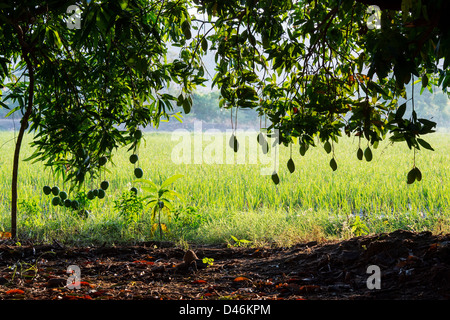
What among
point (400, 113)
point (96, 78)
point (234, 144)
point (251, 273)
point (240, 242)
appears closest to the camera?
point (400, 113)

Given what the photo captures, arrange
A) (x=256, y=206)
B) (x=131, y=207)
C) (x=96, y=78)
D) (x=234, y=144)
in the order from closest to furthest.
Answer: (x=234, y=144) → (x=96, y=78) → (x=131, y=207) → (x=256, y=206)

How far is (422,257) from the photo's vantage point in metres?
2.24

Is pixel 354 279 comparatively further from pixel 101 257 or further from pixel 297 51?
pixel 101 257

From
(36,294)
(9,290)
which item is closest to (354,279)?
(36,294)

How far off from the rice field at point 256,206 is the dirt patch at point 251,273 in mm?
568

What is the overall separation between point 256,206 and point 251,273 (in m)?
3.21

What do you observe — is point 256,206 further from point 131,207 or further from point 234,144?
point 234,144

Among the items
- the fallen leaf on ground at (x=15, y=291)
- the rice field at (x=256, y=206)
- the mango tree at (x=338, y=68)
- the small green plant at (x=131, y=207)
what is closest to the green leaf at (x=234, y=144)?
the mango tree at (x=338, y=68)

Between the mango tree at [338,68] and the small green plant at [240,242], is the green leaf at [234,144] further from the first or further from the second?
the small green plant at [240,242]

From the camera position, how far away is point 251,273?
2.59m

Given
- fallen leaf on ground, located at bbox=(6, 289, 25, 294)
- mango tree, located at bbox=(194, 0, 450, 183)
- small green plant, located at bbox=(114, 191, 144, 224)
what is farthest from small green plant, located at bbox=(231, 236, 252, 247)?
fallen leaf on ground, located at bbox=(6, 289, 25, 294)

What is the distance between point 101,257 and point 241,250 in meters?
0.99

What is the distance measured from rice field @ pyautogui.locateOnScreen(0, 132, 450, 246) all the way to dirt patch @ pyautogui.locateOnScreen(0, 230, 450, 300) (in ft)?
1.86

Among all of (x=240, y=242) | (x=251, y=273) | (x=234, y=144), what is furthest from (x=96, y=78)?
(x=240, y=242)
